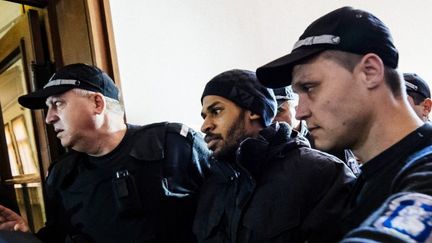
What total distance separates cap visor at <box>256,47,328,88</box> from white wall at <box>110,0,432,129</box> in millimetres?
730

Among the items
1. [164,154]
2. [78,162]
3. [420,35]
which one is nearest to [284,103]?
[164,154]

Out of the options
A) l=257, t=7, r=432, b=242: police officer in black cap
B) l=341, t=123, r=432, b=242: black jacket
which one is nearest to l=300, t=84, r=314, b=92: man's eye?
l=257, t=7, r=432, b=242: police officer in black cap

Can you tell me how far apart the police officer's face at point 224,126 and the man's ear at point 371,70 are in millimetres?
456

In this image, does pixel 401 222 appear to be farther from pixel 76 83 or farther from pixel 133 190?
pixel 76 83

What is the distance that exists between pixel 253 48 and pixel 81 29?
84 centimetres

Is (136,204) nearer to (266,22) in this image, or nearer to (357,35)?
(357,35)

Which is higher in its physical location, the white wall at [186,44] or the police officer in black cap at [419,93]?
the white wall at [186,44]

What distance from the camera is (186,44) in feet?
4.99

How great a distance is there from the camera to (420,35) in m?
2.47

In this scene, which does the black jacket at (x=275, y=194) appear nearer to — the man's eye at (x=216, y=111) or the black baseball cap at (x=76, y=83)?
the man's eye at (x=216, y=111)

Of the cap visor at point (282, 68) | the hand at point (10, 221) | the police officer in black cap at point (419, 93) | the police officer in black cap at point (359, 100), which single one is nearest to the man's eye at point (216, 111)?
the cap visor at point (282, 68)

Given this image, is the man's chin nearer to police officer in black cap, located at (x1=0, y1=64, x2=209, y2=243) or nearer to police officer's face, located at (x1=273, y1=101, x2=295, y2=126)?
police officer in black cap, located at (x1=0, y1=64, x2=209, y2=243)

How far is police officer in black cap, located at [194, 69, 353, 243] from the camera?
0.78 m

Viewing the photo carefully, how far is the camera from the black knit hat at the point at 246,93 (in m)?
1.02
